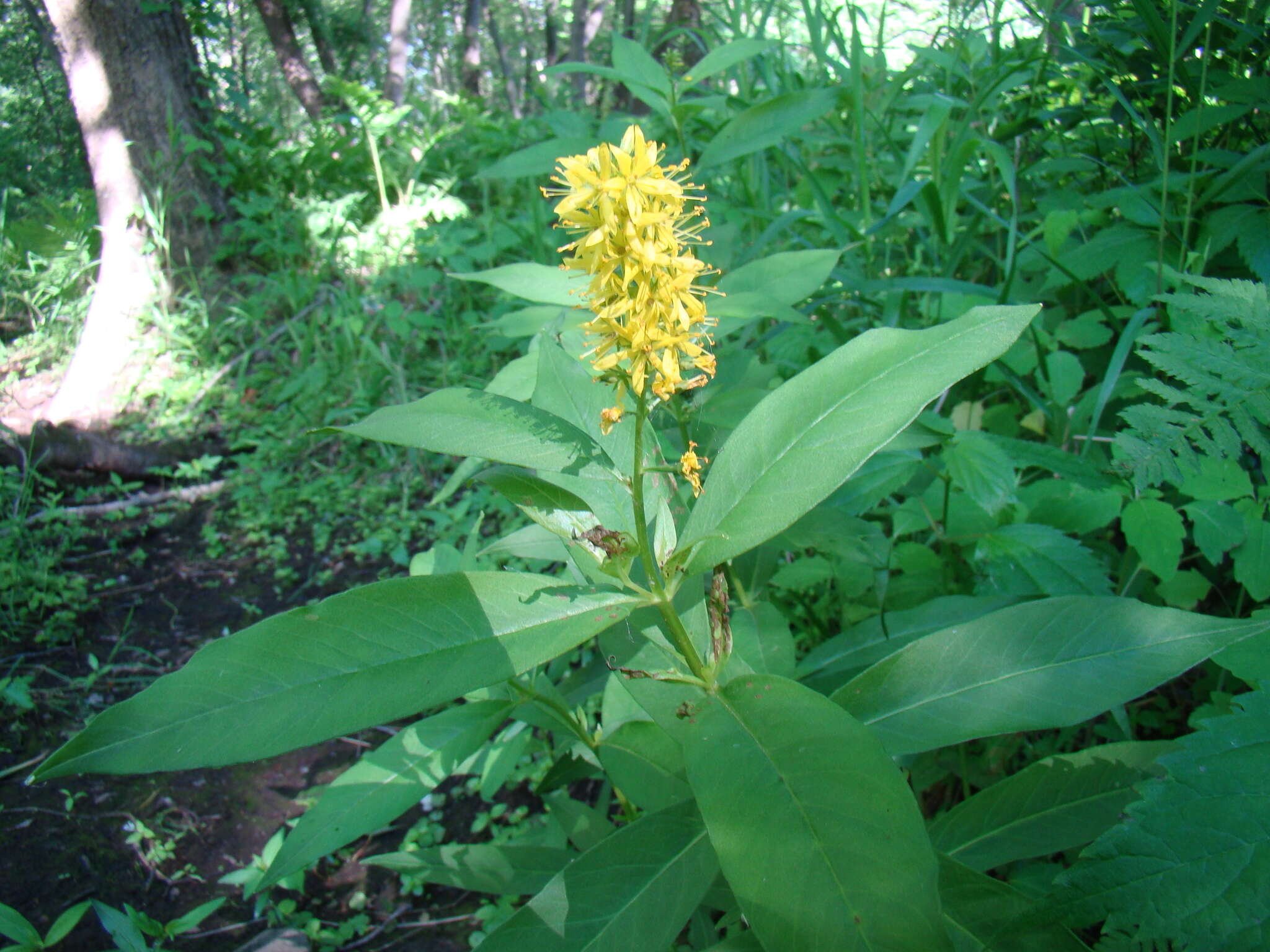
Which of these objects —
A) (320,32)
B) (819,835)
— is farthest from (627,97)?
(320,32)

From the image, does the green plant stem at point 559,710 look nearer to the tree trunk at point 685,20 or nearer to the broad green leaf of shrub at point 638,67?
the broad green leaf of shrub at point 638,67

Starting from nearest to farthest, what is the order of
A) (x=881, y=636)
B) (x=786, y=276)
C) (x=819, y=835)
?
(x=819, y=835) < (x=881, y=636) < (x=786, y=276)

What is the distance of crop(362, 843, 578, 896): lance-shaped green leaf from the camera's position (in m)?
1.33

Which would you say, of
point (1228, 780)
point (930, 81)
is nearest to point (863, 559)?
point (1228, 780)

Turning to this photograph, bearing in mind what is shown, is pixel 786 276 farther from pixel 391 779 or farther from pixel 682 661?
pixel 391 779

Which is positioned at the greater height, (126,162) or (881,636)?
(126,162)

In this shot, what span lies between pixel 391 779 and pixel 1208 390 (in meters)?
1.37

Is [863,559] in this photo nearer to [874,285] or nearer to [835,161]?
[874,285]

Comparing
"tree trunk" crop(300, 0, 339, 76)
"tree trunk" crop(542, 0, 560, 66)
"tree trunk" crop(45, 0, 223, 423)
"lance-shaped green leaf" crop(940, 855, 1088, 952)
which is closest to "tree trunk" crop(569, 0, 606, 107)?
"tree trunk" crop(542, 0, 560, 66)

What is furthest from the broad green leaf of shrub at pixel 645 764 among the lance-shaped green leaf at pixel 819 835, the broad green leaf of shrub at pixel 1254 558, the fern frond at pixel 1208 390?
the broad green leaf of shrub at pixel 1254 558

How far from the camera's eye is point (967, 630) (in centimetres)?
101

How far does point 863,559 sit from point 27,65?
12569 millimetres

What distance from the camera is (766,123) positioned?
1.90 meters

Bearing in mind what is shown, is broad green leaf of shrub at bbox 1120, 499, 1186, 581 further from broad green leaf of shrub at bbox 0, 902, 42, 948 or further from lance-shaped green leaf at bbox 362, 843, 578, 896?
broad green leaf of shrub at bbox 0, 902, 42, 948
